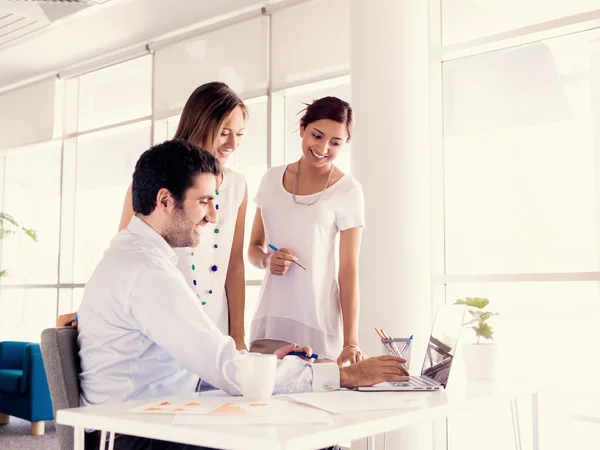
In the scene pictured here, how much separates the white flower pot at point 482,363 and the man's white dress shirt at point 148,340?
0.53 m

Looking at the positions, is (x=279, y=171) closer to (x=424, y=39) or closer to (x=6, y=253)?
(x=424, y=39)

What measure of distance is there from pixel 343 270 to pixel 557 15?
277 centimetres

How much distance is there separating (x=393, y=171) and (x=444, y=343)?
2.24 metres

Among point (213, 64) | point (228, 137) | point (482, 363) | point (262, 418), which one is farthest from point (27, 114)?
point (262, 418)

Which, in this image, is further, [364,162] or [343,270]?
[364,162]

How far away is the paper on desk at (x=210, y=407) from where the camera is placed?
1.29m

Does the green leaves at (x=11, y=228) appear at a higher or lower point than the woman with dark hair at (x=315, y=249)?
higher

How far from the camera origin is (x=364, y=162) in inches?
158

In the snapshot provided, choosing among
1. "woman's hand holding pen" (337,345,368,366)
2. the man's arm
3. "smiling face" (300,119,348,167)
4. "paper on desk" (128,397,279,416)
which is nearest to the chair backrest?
the man's arm

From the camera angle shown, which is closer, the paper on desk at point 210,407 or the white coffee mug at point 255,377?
the paper on desk at point 210,407

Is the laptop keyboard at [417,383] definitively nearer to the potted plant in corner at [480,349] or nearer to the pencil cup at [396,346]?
the pencil cup at [396,346]

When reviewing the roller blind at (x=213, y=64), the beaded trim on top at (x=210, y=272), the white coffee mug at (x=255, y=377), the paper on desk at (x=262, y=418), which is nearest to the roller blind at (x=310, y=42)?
the roller blind at (x=213, y=64)

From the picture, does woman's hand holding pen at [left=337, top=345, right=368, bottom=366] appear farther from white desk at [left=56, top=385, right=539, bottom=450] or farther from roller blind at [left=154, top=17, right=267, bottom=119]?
roller blind at [left=154, top=17, right=267, bottom=119]


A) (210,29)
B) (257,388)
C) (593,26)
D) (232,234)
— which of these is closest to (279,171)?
(232,234)
